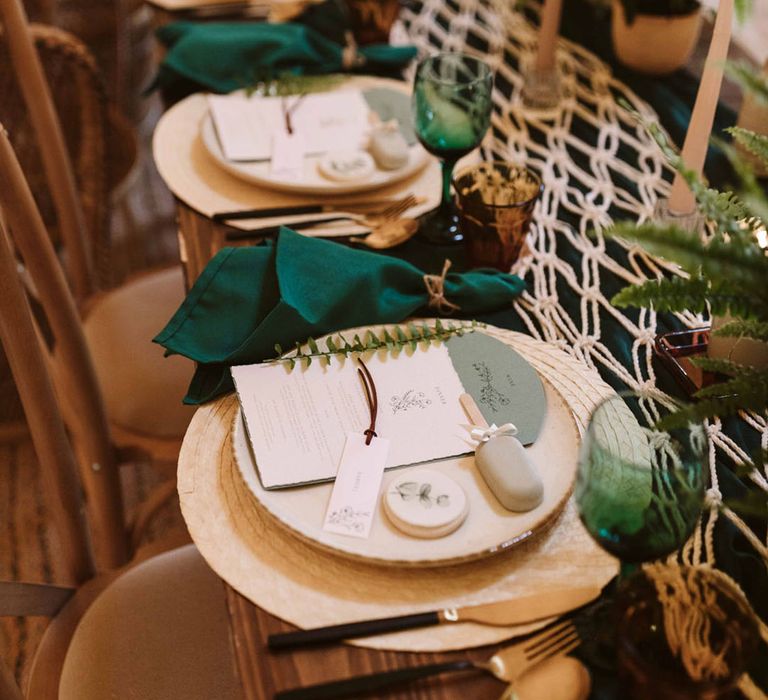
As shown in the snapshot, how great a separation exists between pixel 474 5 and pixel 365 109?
607 millimetres

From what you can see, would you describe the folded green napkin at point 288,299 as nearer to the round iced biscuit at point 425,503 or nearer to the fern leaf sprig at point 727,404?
the round iced biscuit at point 425,503

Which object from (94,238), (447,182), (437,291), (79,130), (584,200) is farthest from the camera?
(94,238)

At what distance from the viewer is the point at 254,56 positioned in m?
1.48

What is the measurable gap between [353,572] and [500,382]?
0.85 ft

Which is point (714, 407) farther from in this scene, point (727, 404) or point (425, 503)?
point (425, 503)

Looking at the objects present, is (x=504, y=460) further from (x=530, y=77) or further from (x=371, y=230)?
(x=530, y=77)

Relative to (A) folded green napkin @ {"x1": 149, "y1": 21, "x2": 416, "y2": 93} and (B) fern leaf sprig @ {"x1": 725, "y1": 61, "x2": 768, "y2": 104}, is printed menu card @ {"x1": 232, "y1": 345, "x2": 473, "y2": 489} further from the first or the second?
(A) folded green napkin @ {"x1": 149, "y1": 21, "x2": 416, "y2": 93}

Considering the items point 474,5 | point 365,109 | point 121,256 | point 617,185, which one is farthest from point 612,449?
point 121,256

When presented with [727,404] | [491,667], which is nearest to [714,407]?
[727,404]

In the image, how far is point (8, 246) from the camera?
1.02m

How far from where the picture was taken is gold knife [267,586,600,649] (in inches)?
25.9

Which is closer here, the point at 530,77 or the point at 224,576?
the point at 224,576

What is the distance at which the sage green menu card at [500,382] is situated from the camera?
83 centimetres

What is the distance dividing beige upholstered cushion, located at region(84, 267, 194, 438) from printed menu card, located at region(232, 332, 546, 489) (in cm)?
54
